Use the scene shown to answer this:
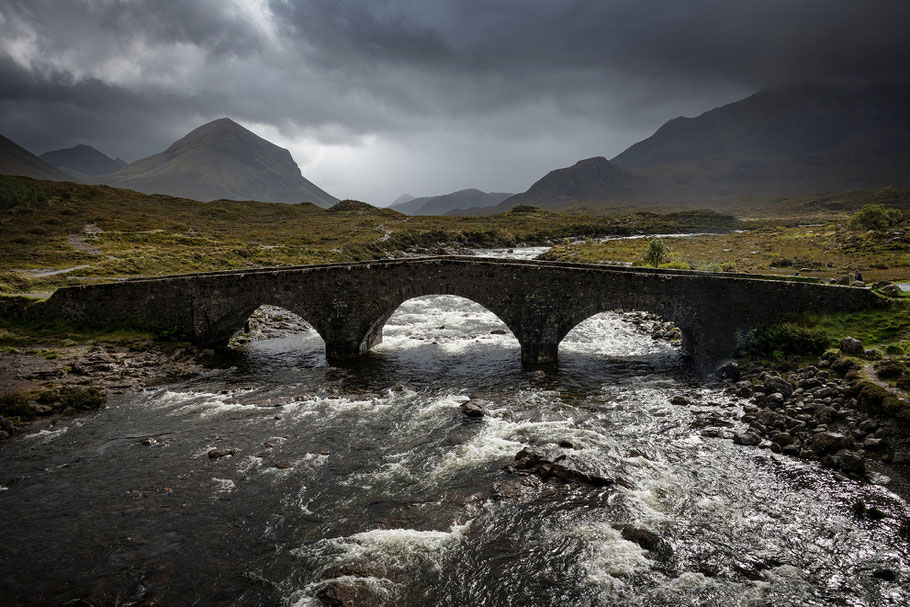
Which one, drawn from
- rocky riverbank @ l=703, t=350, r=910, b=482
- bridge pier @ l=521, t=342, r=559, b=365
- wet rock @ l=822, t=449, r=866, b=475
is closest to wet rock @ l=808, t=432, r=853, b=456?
rocky riverbank @ l=703, t=350, r=910, b=482

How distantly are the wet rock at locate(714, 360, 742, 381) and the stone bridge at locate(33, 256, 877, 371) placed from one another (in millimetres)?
846

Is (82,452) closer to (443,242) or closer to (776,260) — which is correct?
(776,260)

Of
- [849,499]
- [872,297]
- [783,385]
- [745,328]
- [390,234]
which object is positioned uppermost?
[390,234]

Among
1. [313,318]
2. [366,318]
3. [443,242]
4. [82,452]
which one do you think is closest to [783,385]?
[366,318]

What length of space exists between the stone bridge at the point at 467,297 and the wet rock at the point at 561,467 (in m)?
10.6

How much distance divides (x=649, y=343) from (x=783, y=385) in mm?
11711

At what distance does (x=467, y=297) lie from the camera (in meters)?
26.1

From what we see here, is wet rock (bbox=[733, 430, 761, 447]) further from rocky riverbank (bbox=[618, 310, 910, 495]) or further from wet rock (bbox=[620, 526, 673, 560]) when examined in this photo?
wet rock (bbox=[620, 526, 673, 560])

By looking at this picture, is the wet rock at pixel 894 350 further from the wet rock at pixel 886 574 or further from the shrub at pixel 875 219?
the shrub at pixel 875 219

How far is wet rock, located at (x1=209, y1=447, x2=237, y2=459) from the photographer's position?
54.0ft

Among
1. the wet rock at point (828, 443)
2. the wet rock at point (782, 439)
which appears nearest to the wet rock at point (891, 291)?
the wet rock at point (828, 443)

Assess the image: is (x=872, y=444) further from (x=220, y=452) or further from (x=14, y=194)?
(x=14, y=194)

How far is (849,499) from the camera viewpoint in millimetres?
12359

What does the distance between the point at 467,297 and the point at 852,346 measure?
17664 millimetres
